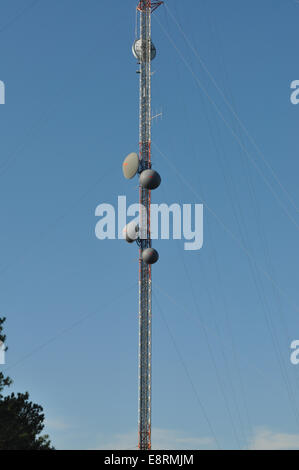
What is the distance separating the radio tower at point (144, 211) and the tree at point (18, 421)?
402 inches

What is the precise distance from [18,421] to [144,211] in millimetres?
15437

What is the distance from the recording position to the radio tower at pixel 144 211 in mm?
32781

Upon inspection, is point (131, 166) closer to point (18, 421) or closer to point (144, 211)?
point (144, 211)

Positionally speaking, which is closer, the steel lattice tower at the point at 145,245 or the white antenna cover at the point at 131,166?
the steel lattice tower at the point at 145,245

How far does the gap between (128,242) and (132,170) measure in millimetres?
3379

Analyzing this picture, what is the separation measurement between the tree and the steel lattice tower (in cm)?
1018

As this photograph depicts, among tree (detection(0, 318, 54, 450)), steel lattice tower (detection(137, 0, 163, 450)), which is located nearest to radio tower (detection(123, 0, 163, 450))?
steel lattice tower (detection(137, 0, 163, 450))

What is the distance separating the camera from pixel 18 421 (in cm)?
4225

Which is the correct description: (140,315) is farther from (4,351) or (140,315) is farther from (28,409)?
(28,409)

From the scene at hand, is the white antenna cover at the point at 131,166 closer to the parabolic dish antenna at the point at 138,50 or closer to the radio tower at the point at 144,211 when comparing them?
the radio tower at the point at 144,211

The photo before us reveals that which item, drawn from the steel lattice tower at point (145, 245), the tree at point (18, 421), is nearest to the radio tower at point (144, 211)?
the steel lattice tower at point (145, 245)

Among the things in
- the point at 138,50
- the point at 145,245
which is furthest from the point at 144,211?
the point at 138,50
